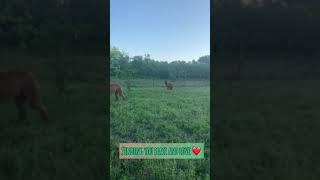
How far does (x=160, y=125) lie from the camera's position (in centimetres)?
302

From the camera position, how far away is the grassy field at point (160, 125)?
295 cm
